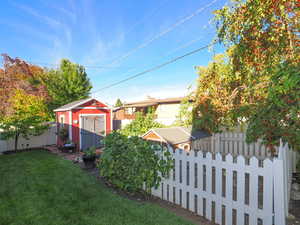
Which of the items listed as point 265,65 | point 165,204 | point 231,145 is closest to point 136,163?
point 165,204

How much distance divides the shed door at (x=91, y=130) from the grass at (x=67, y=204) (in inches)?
172

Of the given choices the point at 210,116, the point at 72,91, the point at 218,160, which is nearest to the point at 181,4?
the point at 210,116

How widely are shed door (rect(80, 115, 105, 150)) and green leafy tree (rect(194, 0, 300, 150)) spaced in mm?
6848

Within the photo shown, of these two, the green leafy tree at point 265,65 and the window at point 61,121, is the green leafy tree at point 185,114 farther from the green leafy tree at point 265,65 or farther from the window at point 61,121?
the window at point 61,121

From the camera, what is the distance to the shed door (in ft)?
30.3

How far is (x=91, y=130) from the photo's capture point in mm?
9531

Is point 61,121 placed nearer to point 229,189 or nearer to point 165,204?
point 165,204

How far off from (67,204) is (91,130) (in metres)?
6.68

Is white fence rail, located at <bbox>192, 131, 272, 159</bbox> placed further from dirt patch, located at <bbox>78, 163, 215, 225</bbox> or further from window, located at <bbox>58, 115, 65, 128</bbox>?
window, located at <bbox>58, 115, 65, 128</bbox>

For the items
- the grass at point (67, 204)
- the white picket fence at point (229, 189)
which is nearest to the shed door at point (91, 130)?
the grass at point (67, 204)

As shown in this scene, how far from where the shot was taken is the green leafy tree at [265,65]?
8.71 ft

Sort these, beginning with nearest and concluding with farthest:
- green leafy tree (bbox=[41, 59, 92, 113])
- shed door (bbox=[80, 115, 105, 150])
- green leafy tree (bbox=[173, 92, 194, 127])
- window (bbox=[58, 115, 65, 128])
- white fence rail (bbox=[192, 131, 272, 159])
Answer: white fence rail (bbox=[192, 131, 272, 159]), green leafy tree (bbox=[173, 92, 194, 127]), shed door (bbox=[80, 115, 105, 150]), window (bbox=[58, 115, 65, 128]), green leafy tree (bbox=[41, 59, 92, 113])

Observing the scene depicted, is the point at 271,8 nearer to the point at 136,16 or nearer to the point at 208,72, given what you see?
the point at 208,72

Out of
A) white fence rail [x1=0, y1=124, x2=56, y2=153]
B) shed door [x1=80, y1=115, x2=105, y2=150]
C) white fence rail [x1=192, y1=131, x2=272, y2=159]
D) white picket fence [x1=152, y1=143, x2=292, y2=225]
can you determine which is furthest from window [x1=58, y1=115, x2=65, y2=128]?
white picket fence [x1=152, y1=143, x2=292, y2=225]
